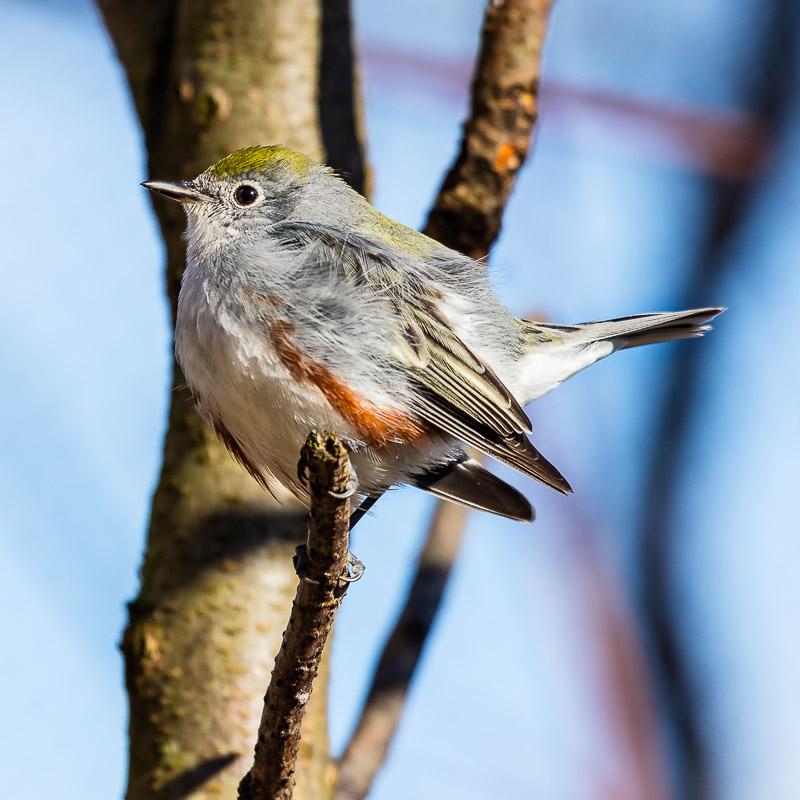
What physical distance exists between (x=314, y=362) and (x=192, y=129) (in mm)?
1481

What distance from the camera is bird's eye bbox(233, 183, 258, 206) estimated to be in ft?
12.0

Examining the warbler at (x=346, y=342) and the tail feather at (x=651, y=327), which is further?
the tail feather at (x=651, y=327)

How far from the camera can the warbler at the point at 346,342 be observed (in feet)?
9.75

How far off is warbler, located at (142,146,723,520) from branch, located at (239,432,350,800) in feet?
2.22

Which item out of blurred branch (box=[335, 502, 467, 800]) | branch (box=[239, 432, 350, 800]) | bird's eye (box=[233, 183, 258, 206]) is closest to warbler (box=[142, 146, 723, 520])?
bird's eye (box=[233, 183, 258, 206])

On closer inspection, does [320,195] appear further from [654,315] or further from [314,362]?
[654,315]

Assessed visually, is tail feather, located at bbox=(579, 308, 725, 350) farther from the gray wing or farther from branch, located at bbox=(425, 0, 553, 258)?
the gray wing

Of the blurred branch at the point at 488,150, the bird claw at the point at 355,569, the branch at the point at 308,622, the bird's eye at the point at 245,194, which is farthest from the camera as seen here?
the blurred branch at the point at 488,150

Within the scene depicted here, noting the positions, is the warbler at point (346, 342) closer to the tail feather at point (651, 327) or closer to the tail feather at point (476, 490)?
the tail feather at point (476, 490)

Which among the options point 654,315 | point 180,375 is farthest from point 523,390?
point 180,375

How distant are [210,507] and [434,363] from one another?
977mm

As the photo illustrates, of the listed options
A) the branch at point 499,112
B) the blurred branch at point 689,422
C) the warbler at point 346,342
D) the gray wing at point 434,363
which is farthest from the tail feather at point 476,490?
the branch at point 499,112

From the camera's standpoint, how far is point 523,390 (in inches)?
149

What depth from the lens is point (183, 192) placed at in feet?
11.7
